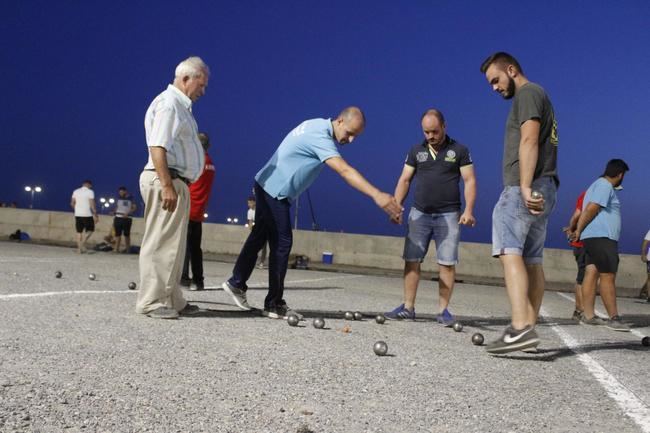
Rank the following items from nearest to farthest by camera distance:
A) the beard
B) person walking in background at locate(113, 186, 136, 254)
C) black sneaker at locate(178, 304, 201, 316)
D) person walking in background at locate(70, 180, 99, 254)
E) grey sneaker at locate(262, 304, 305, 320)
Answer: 1. the beard
2. black sneaker at locate(178, 304, 201, 316)
3. grey sneaker at locate(262, 304, 305, 320)
4. person walking in background at locate(70, 180, 99, 254)
5. person walking in background at locate(113, 186, 136, 254)

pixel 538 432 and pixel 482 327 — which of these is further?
pixel 482 327

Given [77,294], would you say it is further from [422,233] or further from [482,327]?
[482,327]

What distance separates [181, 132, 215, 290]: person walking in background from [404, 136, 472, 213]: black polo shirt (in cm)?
315

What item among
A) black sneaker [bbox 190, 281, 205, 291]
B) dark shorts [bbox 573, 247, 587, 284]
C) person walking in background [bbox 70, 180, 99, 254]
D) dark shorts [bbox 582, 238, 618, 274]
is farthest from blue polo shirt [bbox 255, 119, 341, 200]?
person walking in background [bbox 70, 180, 99, 254]

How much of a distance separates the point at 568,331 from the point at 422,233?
2.03 meters

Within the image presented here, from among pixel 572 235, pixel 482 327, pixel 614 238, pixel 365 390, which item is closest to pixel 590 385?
pixel 365 390

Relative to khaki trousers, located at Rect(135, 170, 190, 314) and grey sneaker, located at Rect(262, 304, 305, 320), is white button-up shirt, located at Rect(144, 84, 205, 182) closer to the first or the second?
khaki trousers, located at Rect(135, 170, 190, 314)

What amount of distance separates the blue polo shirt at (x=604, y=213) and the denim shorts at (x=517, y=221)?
306cm

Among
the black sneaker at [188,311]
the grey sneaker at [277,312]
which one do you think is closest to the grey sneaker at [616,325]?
the grey sneaker at [277,312]

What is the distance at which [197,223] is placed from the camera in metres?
8.86

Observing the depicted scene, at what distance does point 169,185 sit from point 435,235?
10.1 feet

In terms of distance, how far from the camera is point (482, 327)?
7.18m

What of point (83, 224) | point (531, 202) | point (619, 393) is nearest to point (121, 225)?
point (83, 224)

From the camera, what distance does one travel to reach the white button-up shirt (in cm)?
548
